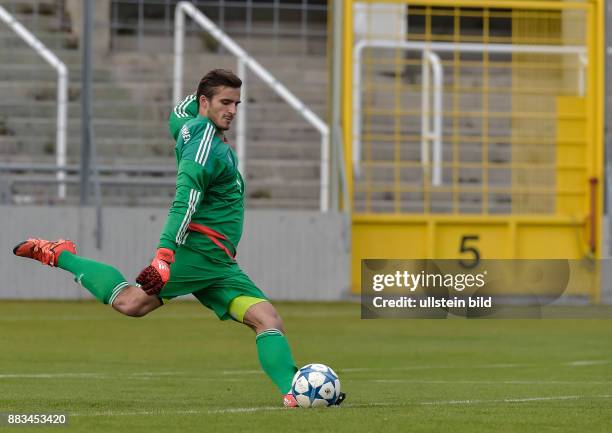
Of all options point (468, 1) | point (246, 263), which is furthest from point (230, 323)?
point (468, 1)

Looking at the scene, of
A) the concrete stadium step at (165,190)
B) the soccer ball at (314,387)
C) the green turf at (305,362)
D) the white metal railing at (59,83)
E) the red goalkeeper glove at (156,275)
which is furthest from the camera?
the white metal railing at (59,83)

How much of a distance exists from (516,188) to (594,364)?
9.69m

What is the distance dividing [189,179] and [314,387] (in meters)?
1.13

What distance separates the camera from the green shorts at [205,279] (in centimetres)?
755

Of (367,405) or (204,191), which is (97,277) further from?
(367,405)

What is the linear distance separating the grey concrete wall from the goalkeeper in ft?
34.8

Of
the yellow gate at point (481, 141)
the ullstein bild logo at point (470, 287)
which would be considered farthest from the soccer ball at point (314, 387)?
Answer: the yellow gate at point (481, 141)

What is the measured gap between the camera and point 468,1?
1986 cm

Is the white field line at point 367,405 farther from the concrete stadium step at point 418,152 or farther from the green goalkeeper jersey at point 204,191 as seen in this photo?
the concrete stadium step at point 418,152

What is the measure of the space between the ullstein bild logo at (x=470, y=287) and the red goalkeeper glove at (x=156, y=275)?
6.58 metres

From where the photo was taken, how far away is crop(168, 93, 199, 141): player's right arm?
Result: 8.05 m

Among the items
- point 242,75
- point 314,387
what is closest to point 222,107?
point 314,387

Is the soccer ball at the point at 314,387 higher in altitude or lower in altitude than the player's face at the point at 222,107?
lower

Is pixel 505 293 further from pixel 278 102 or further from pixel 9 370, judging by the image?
pixel 9 370
